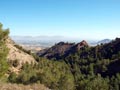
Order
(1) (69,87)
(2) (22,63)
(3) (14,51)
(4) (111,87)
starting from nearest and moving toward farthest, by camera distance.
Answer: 1. (1) (69,87)
2. (4) (111,87)
3. (2) (22,63)
4. (3) (14,51)

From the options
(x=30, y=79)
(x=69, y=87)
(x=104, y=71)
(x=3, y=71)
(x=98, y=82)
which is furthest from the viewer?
(x=104, y=71)

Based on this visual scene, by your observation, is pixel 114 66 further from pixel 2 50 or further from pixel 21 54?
pixel 2 50

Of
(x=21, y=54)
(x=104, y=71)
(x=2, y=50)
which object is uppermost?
(x=2, y=50)

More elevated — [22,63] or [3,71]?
[3,71]

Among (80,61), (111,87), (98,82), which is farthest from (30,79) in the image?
(80,61)

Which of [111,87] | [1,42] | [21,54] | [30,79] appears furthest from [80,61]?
[1,42]

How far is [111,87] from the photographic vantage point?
320 ft

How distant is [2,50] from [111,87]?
61502 mm

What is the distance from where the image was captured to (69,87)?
78438 mm

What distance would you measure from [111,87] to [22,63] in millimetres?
44542

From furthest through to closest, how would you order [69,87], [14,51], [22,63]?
1. [14,51]
2. [22,63]
3. [69,87]

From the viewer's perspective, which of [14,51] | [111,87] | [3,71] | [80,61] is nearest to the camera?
[3,71]

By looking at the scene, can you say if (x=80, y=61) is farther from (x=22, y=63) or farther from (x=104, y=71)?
(x=22, y=63)

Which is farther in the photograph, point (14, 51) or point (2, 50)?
point (14, 51)
